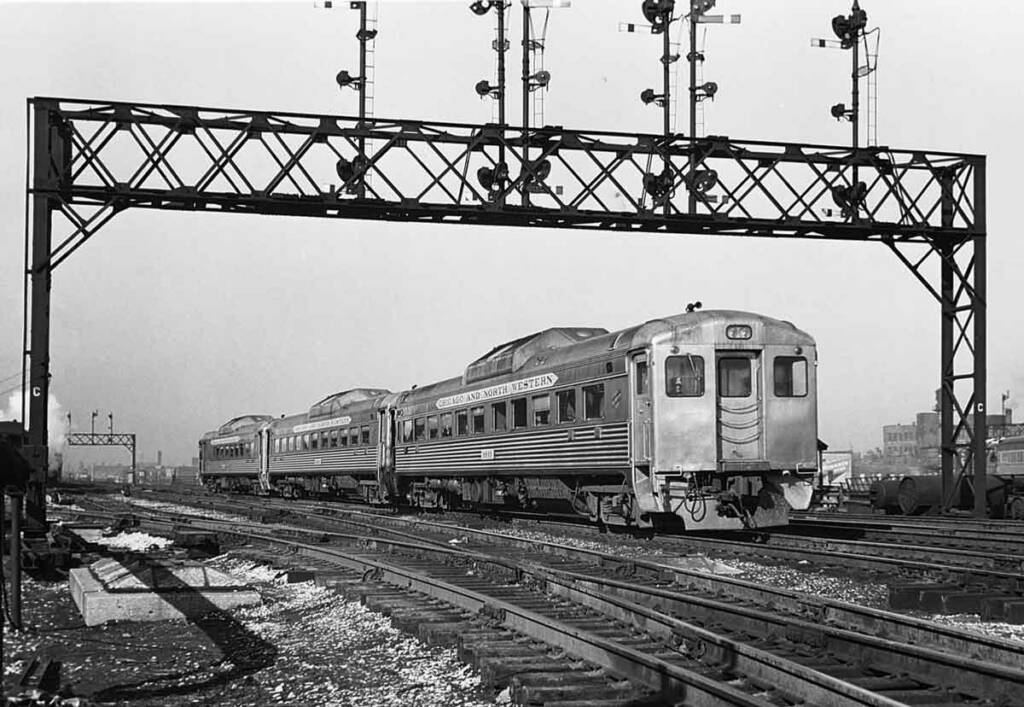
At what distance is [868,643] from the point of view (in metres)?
7.06

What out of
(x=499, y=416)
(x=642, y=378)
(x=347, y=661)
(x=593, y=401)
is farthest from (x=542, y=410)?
(x=347, y=661)

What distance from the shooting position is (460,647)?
793 cm

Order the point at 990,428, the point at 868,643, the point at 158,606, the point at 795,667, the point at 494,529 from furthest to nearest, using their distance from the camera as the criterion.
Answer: the point at 990,428 < the point at 494,529 < the point at 158,606 < the point at 868,643 < the point at 795,667

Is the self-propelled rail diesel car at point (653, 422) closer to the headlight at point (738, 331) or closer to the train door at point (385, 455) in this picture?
the headlight at point (738, 331)

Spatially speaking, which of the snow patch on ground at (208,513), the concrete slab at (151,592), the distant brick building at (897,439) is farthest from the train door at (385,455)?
the distant brick building at (897,439)

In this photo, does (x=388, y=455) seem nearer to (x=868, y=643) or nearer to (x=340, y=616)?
(x=340, y=616)

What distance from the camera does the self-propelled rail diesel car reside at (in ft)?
52.0

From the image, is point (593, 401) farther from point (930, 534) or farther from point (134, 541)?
point (134, 541)

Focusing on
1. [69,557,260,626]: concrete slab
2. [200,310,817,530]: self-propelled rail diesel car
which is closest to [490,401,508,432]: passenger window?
[200,310,817,530]: self-propelled rail diesel car

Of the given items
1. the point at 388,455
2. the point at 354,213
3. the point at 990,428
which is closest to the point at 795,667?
the point at 354,213

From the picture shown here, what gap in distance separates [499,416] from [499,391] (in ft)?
1.58

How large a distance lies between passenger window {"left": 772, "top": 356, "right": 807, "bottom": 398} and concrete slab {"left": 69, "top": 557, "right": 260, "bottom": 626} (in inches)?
337

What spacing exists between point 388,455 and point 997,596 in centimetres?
1979

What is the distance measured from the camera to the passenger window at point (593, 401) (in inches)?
679
